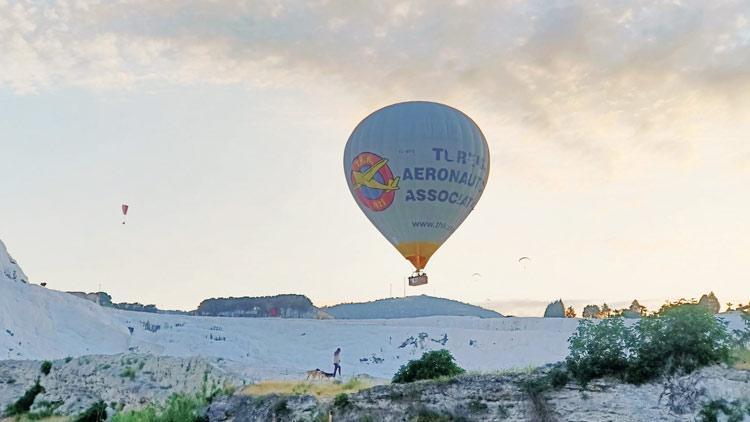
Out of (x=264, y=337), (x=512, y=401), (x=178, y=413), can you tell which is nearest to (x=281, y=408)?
(x=178, y=413)

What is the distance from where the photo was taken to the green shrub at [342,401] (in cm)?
2358

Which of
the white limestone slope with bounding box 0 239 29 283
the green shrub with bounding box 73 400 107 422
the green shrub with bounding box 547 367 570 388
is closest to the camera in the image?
the green shrub with bounding box 547 367 570 388

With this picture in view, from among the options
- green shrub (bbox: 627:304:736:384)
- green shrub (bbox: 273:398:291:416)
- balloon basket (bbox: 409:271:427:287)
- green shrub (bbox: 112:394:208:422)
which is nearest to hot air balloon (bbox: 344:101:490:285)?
balloon basket (bbox: 409:271:427:287)

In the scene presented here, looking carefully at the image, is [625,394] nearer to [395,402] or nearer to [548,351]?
[395,402]

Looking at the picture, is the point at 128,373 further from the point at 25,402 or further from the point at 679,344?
the point at 679,344

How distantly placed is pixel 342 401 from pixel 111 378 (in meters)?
27.4

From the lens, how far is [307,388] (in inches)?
1026

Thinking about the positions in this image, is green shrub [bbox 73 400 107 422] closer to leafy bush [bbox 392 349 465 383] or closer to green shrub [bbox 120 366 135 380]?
green shrub [bbox 120 366 135 380]

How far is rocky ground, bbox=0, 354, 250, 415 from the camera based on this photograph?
144 feet

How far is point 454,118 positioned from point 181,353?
38.3 meters

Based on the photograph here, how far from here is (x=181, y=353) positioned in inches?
2672

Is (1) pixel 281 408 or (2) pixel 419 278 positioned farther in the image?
(2) pixel 419 278

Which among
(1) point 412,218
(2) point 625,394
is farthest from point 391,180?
(2) point 625,394

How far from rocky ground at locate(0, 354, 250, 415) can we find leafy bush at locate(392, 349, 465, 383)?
18.4 meters
